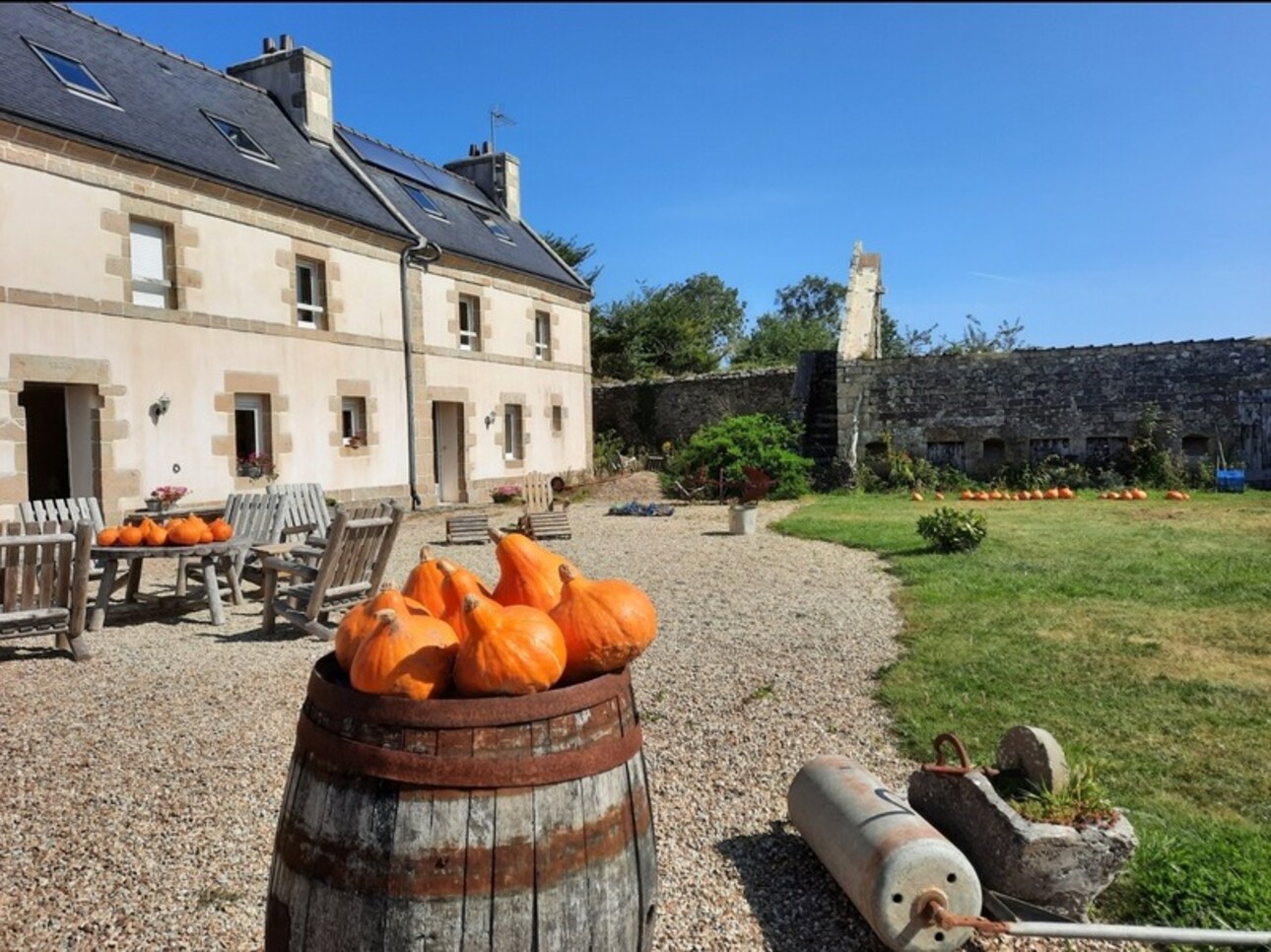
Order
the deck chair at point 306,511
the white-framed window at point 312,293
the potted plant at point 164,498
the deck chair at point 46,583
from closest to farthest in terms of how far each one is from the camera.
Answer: the deck chair at point 46,583, the deck chair at point 306,511, the potted plant at point 164,498, the white-framed window at point 312,293

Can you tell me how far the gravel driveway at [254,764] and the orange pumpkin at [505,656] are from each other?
128 cm

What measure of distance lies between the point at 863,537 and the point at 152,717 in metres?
8.28

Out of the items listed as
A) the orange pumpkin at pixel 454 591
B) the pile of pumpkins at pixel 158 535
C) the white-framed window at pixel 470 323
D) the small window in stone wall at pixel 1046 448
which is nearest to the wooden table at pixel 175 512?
the pile of pumpkins at pixel 158 535


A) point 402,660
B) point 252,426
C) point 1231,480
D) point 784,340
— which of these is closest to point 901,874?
point 402,660

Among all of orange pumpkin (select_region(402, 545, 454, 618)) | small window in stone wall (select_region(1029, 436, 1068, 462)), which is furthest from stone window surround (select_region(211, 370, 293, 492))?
small window in stone wall (select_region(1029, 436, 1068, 462))

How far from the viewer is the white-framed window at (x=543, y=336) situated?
68.4ft

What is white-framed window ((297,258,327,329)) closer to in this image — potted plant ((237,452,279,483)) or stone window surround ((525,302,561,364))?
potted plant ((237,452,279,483))

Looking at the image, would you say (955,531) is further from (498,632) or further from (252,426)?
(252,426)

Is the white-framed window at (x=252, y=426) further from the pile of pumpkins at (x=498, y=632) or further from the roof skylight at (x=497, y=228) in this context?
the pile of pumpkins at (x=498, y=632)

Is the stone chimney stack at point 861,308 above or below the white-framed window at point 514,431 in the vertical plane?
above

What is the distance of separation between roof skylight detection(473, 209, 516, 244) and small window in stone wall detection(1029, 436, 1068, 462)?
12575 mm

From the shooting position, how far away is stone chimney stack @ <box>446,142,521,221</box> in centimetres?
2258

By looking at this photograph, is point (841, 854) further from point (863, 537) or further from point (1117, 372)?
point (1117, 372)

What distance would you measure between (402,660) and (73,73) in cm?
1407
